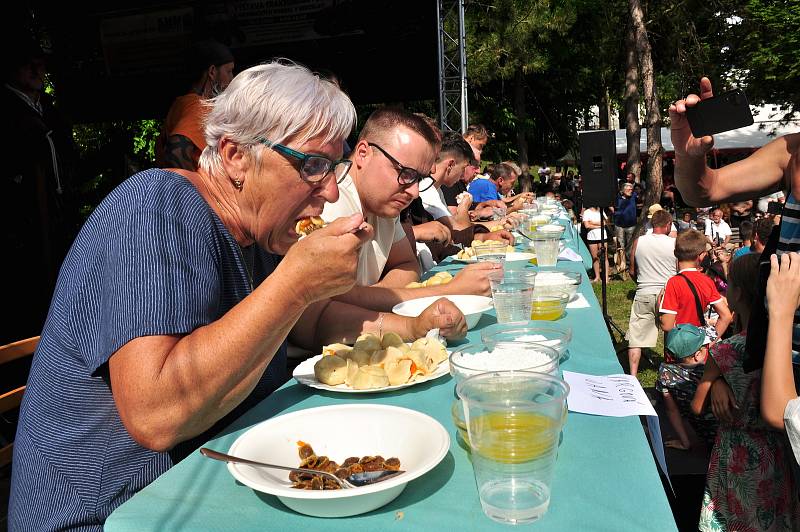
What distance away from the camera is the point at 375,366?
5.48 ft

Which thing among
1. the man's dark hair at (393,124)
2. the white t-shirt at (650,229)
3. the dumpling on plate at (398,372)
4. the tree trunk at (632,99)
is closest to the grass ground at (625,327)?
the white t-shirt at (650,229)

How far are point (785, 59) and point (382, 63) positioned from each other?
50.0 feet

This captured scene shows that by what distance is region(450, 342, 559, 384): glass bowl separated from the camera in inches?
54.2

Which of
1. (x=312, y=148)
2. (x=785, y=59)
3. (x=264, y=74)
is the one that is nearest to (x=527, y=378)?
(x=312, y=148)

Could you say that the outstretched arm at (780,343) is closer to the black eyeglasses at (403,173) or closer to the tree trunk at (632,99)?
the black eyeglasses at (403,173)

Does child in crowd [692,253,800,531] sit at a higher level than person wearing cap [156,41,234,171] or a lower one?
lower

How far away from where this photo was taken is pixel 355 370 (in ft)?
5.46

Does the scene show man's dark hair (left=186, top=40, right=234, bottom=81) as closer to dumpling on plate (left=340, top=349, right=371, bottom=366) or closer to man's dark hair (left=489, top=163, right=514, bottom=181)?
dumpling on plate (left=340, top=349, right=371, bottom=366)

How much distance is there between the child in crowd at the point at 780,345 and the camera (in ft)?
6.70

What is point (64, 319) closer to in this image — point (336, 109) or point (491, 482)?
point (336, 109)

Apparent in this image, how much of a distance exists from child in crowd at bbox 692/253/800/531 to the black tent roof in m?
6.49

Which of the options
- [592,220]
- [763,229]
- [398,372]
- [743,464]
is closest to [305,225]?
[398,372]

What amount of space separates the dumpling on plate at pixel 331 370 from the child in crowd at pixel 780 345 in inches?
54.2

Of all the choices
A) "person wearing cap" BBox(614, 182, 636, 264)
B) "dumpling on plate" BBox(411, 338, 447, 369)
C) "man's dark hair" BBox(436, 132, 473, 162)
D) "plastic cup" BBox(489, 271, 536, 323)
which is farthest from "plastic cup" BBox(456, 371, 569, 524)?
"person wearing cap" BBox(614, 182, 636, 264)
